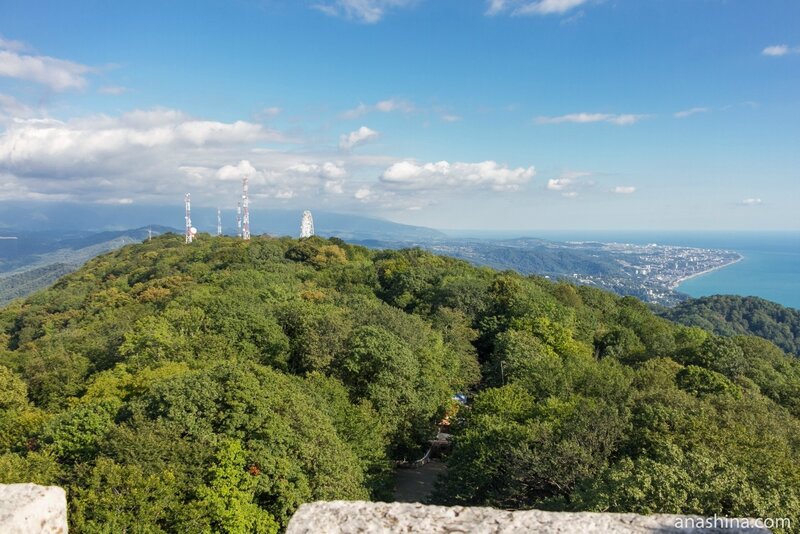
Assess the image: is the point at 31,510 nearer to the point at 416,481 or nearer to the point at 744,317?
the point at 416,481

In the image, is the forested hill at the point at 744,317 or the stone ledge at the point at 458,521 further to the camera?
the forested hill at the point at 744,317

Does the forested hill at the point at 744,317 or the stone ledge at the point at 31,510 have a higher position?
the stone ledge at the point at 31,510

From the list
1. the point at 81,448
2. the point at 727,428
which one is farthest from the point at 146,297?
the point at 727,428

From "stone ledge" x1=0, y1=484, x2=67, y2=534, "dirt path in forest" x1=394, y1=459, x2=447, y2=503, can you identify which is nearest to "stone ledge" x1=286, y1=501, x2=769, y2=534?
"stone ledge" x1=0, y1=484, x2=67, y2=534

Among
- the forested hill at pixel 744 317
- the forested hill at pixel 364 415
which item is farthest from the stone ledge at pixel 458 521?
the forested hill at pixel 744 317

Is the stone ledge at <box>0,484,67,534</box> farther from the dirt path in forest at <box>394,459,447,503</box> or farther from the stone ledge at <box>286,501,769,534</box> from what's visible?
the dirt path in forest at <box>394,459,447,503</box>

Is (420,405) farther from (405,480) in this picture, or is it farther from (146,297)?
(146,297)

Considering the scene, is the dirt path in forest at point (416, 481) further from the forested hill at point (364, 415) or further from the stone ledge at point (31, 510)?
the stone ledge at point (31, 510)
